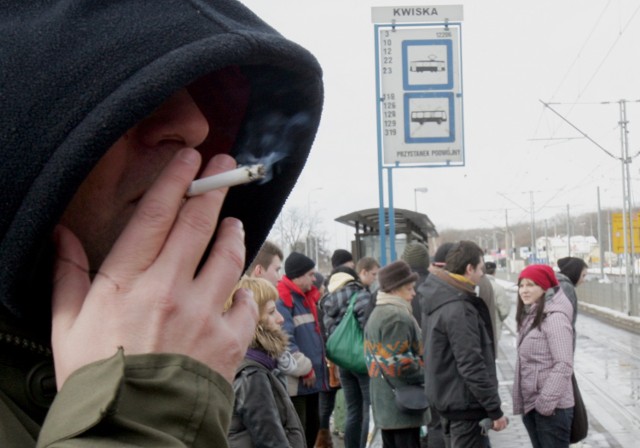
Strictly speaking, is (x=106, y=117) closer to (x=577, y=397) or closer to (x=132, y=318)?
(x=132, y=318)

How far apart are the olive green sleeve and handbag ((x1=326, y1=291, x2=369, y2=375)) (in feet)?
21.7

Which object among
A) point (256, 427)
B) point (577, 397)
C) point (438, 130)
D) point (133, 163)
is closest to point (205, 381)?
point (133, 163)

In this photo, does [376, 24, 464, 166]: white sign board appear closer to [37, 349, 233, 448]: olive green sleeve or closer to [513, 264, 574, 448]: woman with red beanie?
[513, 264, 574, 448]: woman with red beanie

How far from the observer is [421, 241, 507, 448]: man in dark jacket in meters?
5.70

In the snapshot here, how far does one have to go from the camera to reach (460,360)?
5707 mm

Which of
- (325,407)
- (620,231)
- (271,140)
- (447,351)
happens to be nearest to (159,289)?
(271,140)

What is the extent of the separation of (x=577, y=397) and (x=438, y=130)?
111 inches

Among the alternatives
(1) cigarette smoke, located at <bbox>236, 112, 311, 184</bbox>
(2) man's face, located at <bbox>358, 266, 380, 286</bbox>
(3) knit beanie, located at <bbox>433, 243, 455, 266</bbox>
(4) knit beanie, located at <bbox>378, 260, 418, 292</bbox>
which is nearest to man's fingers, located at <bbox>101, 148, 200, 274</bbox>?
(1) cigarette smoke, located at <bbox>236, 112, 311, 184</bbox>

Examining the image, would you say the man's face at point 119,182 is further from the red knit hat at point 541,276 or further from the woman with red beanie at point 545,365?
the red knit hat at point 541,276

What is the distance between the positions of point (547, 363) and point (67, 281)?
5.55 meters

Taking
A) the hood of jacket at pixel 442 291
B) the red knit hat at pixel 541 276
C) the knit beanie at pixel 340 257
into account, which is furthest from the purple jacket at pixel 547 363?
the knit beanie at pixel 340 257

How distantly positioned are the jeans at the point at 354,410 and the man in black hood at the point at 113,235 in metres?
6.95

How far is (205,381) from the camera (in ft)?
2.79

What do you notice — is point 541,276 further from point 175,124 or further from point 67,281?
point 67,281
